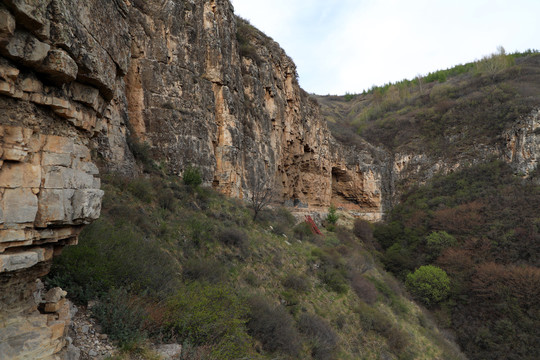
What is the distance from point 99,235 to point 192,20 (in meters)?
14.0

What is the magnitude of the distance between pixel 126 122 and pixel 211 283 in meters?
8.21

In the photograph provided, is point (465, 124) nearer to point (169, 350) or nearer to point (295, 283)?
point (295, 283)

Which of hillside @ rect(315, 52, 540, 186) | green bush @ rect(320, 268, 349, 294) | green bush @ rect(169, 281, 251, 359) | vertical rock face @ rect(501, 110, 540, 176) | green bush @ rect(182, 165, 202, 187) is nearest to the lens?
green bush @ rect(169, 281, 251, 359)

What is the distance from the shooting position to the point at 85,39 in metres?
3.53

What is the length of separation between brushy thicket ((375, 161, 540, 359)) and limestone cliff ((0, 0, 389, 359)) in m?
6.63

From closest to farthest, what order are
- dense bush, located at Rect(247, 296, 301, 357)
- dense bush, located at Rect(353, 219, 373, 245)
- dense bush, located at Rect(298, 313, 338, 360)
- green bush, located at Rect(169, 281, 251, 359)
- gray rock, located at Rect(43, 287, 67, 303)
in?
gray rock, located at Rect(43, 287, 67, 303)
green bush, located at Rect(169, 281, 251, 359)
dense bush, located at Rect(247, 296, 301, 357)
dense bush, located at Rect(298, 313, 338, 360)
dense bush, located at Rect(353, 219, 373, 245)

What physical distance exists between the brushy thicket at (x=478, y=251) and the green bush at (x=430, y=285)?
0.26 ft

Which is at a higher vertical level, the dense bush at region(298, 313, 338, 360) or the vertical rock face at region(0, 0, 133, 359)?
the vertical rock face at region(0, 0, 133, 359)

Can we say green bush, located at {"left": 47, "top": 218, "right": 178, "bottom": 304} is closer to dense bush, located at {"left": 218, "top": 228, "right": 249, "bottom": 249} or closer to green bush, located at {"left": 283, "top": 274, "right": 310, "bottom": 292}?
dense bush, located at {"left": 218, "top": 228, "right": 249, "bottom": 249}

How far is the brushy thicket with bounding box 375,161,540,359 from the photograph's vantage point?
17531mm

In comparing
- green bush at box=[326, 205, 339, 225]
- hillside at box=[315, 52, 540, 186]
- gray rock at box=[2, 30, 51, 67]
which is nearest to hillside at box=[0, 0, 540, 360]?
gray rock at box=[2, 30, 51, 67]

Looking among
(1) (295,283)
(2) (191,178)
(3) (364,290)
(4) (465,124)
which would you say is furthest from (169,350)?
(4) (465,124)

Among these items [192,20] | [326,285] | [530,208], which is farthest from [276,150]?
[530,208]

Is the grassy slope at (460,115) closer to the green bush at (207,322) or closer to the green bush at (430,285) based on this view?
the green bush at (430,285)
